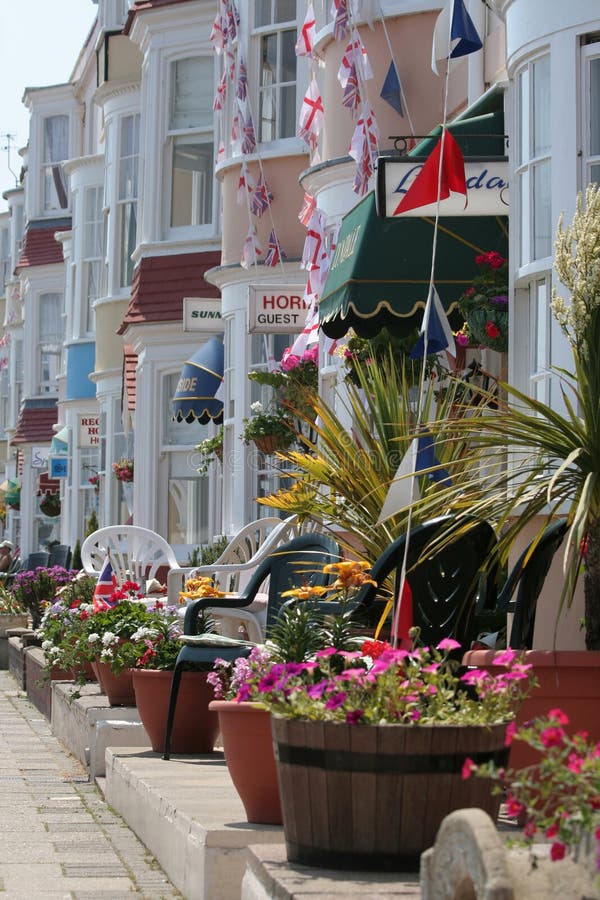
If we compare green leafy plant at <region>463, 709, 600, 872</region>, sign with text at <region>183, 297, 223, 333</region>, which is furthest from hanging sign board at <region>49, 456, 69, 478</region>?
green leafy plant at <region>463, 709, 600, 872</region>

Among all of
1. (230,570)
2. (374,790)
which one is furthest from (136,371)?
(374,790)

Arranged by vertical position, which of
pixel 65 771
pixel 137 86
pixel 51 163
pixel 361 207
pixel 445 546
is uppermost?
pixel 51 163

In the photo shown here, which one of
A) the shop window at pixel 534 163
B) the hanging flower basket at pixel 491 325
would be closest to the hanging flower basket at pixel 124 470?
the hanging flower basket at pixel 491 325

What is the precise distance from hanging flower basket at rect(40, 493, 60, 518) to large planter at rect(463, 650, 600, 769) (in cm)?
3456

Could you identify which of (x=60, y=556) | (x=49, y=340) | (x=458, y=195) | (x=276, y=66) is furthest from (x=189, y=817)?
(x=49, y=340)

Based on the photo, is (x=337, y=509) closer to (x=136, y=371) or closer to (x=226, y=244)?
(x=226, y=244)

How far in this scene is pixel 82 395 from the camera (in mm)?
31484

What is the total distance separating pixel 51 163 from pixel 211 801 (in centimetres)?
3405

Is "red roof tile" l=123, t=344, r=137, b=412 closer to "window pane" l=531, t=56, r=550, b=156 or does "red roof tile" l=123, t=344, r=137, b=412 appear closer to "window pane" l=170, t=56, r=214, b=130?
"window pane" l=170, t=56, r=214, b=130

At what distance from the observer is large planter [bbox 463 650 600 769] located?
561cm

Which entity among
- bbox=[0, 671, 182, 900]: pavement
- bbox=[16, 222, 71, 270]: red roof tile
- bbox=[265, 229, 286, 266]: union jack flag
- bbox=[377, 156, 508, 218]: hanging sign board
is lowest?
bbox=[0, 671, 182, 900]: pavement

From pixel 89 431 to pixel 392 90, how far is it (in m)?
18.3

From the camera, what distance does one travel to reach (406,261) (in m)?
10.7

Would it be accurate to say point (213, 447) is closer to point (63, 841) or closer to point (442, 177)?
point (442, 177)
